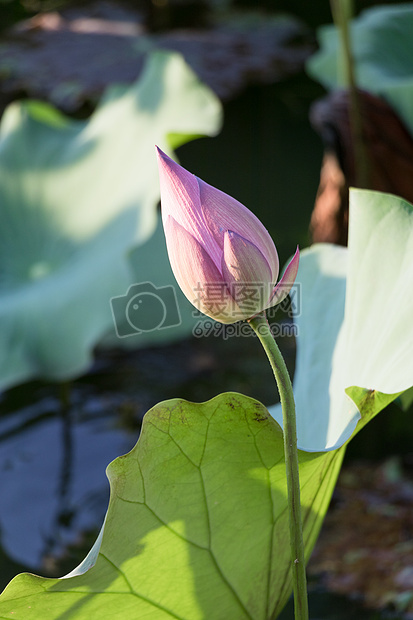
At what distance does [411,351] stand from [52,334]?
650mm

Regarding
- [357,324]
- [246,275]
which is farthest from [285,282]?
[357,324]

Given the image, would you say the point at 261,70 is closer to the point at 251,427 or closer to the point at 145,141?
the point at 145,141

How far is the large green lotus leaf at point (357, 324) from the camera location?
376 millimetres

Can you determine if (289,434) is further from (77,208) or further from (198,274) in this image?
(77,208)

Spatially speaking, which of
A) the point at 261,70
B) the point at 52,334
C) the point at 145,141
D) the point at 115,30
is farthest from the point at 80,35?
the point at 52,334

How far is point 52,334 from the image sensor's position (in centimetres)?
92

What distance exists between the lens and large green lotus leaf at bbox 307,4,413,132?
118cm

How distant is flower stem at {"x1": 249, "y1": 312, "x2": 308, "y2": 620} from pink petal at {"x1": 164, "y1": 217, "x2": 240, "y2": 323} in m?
0.02

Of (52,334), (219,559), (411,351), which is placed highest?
(411,351)

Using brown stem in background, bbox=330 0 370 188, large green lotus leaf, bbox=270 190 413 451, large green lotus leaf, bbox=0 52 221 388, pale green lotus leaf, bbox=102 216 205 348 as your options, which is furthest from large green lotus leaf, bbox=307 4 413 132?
large green lotus leaf, bbox=270 190 413 451

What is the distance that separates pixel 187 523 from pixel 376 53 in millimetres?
1080

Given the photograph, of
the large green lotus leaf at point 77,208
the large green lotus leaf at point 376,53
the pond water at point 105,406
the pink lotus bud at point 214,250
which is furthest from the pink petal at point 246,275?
the large green lotus leaf at point 376,53

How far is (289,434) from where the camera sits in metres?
0.31

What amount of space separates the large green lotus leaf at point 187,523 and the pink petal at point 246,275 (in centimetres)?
7
